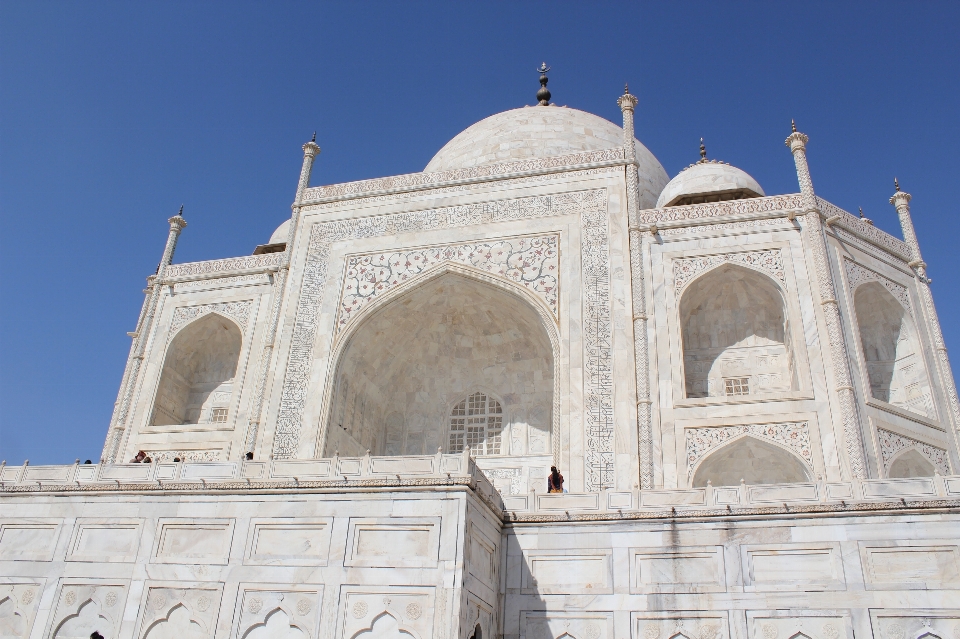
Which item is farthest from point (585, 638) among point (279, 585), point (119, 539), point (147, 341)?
point (147, 341)

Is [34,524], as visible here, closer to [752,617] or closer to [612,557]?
[612,557]

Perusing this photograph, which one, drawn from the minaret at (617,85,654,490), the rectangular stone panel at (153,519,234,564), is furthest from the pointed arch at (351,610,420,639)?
the minaret at (617,85,654,490)

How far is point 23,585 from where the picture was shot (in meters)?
8.91

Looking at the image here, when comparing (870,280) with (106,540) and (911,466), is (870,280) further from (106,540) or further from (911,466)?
(106,540)

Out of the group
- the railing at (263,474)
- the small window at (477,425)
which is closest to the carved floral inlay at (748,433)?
the railing at (263,474)

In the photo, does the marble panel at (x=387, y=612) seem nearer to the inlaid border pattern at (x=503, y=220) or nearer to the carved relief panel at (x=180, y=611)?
the carved relief panel at (x=180, y=611)

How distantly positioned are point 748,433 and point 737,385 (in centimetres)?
143

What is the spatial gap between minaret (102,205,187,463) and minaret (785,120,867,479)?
1098 cm

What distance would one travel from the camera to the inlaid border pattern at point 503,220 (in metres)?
11.4

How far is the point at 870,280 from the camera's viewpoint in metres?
12.6

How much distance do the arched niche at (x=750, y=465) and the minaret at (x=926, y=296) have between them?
2661mm

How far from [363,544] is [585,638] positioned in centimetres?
238

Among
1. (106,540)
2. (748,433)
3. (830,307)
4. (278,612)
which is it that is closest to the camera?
(278,612)

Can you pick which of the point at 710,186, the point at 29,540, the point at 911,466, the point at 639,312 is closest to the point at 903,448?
the point at 911,466
